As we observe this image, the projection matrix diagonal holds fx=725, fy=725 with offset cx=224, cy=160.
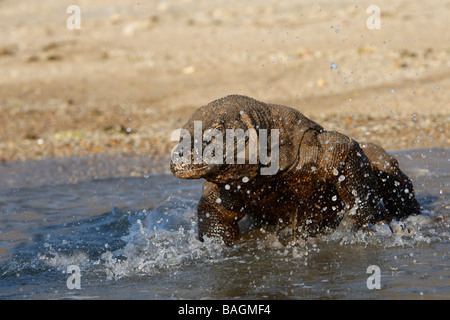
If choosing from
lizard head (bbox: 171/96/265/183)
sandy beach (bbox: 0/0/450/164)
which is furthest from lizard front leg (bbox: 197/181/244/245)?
sandy beach (bbox: 0/0/450/164)

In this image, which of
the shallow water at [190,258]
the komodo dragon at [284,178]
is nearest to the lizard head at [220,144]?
the komodo dragon at [284,178]

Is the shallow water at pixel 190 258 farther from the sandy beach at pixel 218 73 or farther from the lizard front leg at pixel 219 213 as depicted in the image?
the sandy beach at pixel 218 73

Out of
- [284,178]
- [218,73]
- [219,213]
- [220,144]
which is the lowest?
[219,213]

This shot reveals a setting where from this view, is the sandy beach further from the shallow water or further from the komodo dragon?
the komodo dragon

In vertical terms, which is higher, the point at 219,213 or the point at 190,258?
the point at 219,213

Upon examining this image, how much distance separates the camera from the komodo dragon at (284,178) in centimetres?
432

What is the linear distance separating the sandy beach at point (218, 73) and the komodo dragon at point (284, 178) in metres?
3.59

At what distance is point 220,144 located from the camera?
4234 mm

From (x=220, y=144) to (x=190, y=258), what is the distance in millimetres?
1208

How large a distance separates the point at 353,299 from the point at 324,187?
3.22ft

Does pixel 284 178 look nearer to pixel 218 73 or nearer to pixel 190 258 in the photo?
pixel 190 258

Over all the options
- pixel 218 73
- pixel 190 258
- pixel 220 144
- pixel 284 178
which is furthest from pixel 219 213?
pixel 218 73

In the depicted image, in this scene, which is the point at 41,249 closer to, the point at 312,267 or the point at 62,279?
the point at 62,279

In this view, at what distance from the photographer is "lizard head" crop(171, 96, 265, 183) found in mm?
4184
